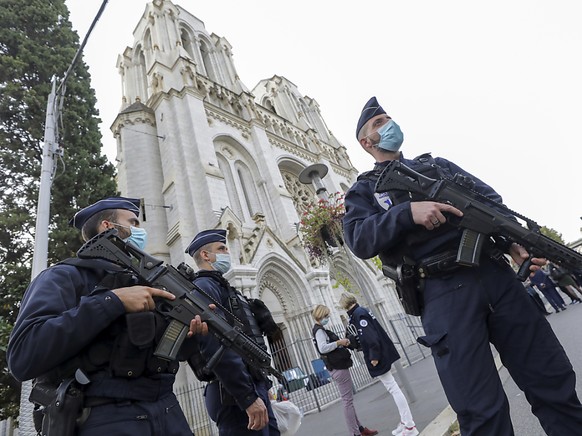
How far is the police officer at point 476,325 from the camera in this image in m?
Result: 1.52

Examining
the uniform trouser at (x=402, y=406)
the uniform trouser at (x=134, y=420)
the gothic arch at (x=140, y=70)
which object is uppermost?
the gothic arch at (x=140, y=70)

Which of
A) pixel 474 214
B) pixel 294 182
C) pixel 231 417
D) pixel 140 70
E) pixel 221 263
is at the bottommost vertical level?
pixel 231 417

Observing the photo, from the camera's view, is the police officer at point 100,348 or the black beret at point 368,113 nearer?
the police officer at point 100,348

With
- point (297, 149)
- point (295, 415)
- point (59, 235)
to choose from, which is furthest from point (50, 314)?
point (297, 149)

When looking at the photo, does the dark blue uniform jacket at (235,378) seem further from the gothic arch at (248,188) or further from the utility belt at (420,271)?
the gothic arch at (248,188)

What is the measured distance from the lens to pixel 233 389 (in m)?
2.18

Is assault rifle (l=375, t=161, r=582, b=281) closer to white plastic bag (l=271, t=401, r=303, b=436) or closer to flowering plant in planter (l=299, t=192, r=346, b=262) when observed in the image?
white plastic bag (l=271, t=401, r=303, b=436)

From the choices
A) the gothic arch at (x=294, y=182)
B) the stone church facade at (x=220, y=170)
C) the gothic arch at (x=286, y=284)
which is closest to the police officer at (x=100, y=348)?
the stone church facade at (x=220, y=170)

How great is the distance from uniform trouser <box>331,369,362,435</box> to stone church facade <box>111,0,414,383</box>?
322 centimetres

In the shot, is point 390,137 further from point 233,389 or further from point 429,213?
point 233,389

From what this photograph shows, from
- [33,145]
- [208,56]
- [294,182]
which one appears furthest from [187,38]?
[33,145]

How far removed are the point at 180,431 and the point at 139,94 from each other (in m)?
23.4

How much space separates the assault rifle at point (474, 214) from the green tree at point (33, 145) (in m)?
8.49

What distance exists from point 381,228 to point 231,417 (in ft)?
6.28
